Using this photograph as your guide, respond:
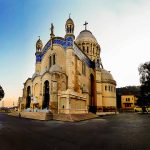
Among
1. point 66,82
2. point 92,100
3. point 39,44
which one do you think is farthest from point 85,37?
point 66,82

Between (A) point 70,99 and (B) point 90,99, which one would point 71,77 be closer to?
(A) point 70,99

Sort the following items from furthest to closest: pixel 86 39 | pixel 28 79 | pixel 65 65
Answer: pixel 86 39 → pixel 28 79 → pixel 65 65

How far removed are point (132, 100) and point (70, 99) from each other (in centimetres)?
5349

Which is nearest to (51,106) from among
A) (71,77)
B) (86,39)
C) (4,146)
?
(71,77)

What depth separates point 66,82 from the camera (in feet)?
104

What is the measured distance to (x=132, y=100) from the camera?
243 ft

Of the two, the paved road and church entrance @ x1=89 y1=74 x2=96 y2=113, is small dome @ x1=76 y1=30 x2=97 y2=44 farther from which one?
the paved road

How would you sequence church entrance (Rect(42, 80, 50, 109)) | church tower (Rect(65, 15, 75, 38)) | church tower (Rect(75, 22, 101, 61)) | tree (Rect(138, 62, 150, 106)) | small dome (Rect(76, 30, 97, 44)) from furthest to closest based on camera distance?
small dome (Rect(76, 30, 97, 44)) → church tower (Rect(75, 22, 101, 61)) → tree (Rect(138, 62, 150, 106)) → church tower (Rect(65, 15, 75, 38)) → church entrance (Rect(42, 80, 50, 109))

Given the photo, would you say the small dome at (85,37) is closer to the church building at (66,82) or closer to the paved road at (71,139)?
the church building at (66,82)

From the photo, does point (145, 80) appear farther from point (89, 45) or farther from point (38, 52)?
point (38, 52)

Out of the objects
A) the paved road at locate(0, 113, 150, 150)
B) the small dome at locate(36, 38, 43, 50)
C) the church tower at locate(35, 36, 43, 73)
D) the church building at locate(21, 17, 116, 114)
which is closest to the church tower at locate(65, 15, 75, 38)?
the church building at locate(21, 17, 116, 114)

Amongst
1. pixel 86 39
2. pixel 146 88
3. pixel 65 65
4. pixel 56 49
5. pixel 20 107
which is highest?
pixel 86 39

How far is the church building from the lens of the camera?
2878 cm

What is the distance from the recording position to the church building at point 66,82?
94.4ft
